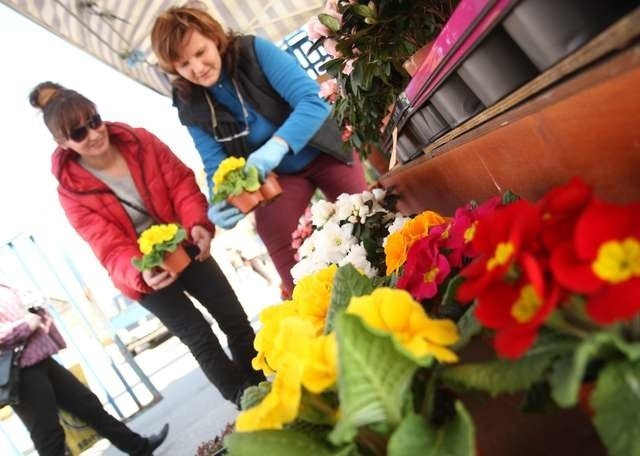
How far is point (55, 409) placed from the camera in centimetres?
241

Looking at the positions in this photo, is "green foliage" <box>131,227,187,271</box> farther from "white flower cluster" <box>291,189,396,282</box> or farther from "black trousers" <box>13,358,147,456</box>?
"black trousers" <box>13,358,147,456</box>

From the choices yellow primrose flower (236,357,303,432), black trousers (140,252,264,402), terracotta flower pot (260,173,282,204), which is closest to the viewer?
yellow primrose flower (236,357,303,432)

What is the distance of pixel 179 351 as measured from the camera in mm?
6086

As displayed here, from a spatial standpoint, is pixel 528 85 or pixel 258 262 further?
pixel 258 262

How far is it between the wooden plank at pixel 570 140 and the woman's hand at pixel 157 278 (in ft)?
4.21

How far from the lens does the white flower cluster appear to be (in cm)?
122

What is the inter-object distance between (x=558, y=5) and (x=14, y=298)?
9.33 feet

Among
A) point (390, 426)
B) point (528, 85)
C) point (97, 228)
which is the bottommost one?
point (390, 426)

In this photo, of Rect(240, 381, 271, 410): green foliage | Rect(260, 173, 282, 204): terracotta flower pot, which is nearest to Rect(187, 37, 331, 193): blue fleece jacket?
Rect(260, 173, 282, 204): terracotta flower pot

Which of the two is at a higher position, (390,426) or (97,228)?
(97,228)

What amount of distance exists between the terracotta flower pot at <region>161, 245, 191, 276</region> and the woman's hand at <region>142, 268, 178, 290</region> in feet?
0.08

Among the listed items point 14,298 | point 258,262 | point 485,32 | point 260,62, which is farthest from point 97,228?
point 258,262

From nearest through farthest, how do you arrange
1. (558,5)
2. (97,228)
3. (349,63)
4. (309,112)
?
1. (558,5)
2. (349,63)
3. (309,112)
4. (97,228)

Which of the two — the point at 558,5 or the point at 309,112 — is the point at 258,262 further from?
the point at 558,5
